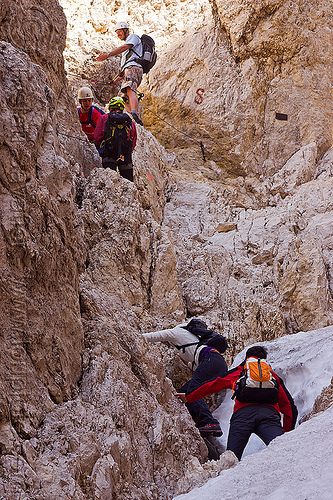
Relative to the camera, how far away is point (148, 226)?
27.3 feet

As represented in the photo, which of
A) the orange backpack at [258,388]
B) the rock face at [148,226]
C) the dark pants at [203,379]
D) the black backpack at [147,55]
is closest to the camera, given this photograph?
the rock face at [148,226]

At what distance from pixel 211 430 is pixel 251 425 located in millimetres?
905

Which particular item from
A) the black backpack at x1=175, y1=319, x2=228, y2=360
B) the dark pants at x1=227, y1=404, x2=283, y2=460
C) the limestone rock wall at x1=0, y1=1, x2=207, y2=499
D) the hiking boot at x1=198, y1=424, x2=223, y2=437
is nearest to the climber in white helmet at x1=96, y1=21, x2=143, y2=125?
the limestone rock wall at x1=0, y1=1, x2=207, y2=499

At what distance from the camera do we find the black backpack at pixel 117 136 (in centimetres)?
837

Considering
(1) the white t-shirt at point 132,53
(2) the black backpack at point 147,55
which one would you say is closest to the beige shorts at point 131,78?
(1) the white t-shirt at point 132,53

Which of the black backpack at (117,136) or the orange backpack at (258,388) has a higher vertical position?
the black backpack at (117,136)

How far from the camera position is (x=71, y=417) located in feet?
12.9

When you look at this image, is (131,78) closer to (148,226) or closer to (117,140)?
(117,140)

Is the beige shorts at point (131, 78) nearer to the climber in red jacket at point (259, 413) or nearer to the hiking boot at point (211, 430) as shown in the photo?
the climber in red jacket at point (259, 413)

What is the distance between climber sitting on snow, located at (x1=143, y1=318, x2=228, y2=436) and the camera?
6.17 metres

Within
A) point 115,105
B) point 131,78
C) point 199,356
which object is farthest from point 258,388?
point 131,78

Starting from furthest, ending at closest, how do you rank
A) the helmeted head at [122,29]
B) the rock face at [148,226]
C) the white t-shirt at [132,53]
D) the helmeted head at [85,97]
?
the helmeted head at [122,29] → the white t-shirt at [132,53] → the helmeted head at [85,97] → the rock face at [148,226]

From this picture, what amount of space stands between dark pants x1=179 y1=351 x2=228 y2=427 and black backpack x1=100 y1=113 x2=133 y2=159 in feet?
12.1

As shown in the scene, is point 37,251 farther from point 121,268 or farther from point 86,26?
point 86,26
